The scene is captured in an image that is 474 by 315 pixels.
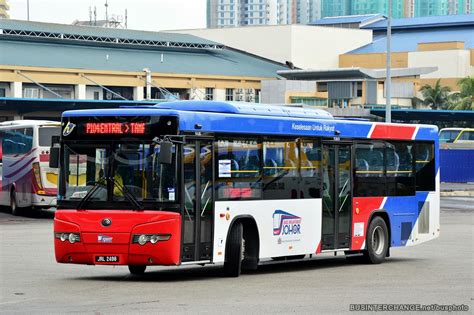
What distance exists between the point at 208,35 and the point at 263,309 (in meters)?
113

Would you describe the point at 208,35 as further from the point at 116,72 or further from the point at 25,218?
the point at 25,218

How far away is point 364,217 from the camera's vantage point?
2066 cm

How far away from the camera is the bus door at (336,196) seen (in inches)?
778

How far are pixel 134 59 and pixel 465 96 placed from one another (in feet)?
101

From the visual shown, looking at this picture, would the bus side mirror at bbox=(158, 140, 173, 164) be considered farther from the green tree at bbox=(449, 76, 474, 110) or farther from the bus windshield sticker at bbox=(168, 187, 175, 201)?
the green tree at bbox=(449, 76, 474, 110)

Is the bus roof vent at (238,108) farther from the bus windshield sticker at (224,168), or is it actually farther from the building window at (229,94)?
the building window at (229,94)

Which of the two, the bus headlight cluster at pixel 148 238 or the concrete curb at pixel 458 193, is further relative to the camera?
the concrete curb at pixel 458 193

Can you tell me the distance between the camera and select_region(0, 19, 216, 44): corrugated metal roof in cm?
8750

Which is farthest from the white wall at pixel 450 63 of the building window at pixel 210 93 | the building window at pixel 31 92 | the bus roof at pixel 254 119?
the bus roof at pixel 254 119

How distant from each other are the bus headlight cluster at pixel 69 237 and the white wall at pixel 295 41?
9874 centimetres

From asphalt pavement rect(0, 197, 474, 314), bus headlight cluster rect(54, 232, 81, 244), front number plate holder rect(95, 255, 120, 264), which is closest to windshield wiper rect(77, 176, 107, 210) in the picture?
bus headlight cluster rect(54, 232, 81, 244)

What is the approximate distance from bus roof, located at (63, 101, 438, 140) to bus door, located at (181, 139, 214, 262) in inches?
12.6

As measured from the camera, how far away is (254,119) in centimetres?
1805

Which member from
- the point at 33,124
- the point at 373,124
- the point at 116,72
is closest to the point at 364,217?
the point at 373,124
